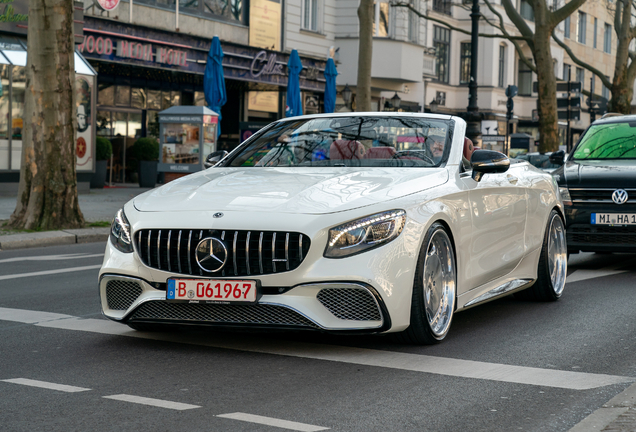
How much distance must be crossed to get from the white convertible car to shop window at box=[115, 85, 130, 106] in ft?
68.0

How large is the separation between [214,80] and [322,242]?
1993cm

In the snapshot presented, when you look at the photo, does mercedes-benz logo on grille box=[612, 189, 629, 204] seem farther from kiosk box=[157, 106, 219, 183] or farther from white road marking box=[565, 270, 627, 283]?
kiosk box=[157, 106, 219, 183]

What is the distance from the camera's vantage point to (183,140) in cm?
2216

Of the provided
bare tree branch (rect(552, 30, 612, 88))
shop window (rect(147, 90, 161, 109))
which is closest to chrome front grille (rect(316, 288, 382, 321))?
shop window (rect(147, 90, 161, 109))

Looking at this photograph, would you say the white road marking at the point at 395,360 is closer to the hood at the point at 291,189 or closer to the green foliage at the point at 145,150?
the hood at the point at 291,189

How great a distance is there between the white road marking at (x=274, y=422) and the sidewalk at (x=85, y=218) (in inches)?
358

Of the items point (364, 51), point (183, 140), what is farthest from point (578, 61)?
point (183, 140)

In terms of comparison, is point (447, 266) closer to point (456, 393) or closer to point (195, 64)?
point (456, 393)

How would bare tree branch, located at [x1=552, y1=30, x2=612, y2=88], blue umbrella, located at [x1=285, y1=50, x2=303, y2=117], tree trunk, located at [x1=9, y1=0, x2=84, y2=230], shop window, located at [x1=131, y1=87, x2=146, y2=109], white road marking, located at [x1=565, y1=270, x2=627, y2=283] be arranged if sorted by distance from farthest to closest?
bare tree branch, located at [x1=552, y1=30, x2=612, y2=88], blue umbrella, located at [x1=285, y1=50, x2=303, y2=117], shop window, located at [x1=131, y1=87, x2=146, y2=109], tree trunk, located at [x1=9, y1=0, x2=84, y2=230], white road marking, located at [x1=565, y1=270, x2=627, y2=283]

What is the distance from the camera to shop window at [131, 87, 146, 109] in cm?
2731

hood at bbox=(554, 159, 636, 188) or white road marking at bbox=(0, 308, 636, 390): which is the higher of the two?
hood at bbox=(554, 159, 636, 188)

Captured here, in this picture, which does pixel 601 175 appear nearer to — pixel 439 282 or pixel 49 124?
pixel 439 282

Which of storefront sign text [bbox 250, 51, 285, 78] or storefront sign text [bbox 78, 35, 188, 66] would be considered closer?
storefront sign text [bbox 78, 35, 188, 66]

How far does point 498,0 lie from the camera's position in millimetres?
49344
